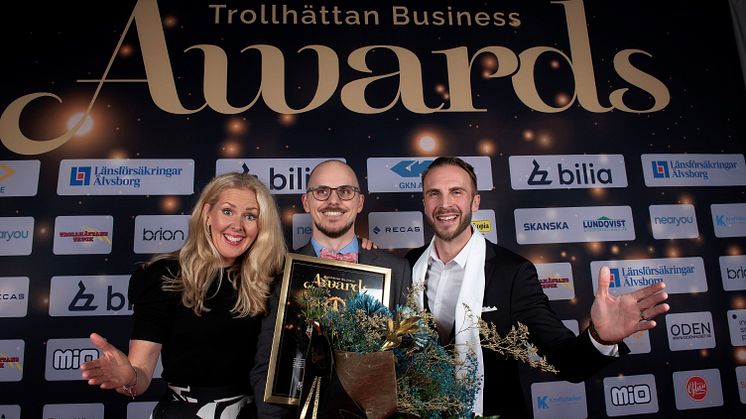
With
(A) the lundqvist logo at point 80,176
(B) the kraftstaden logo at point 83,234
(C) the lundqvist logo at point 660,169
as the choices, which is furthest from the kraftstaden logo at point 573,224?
(A) the lundqvist logo at point 80,176

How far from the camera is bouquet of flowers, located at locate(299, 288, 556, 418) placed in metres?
1.09

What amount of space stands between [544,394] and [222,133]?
2.78 meters

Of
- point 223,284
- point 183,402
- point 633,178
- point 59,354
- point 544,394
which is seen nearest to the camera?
point 183,402

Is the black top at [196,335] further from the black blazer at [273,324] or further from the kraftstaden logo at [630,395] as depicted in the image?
the kraftstaden logo at [630,395]

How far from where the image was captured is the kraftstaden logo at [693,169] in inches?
146

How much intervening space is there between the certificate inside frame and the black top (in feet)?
1.23

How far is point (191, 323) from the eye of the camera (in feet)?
6.44

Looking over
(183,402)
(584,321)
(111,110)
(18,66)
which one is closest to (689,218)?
(584,321)

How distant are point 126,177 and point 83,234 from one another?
1.48 ft

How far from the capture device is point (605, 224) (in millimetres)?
3605

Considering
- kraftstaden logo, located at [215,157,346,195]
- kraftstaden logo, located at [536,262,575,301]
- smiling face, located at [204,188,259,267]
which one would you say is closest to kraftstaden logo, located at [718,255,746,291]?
kraftstaden logo, located at [536,262,575,301]

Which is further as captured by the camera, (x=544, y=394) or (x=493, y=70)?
(x=493, y=70)

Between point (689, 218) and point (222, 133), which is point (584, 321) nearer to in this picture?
point (689, 218)

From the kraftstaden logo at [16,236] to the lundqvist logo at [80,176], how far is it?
1.16ft
